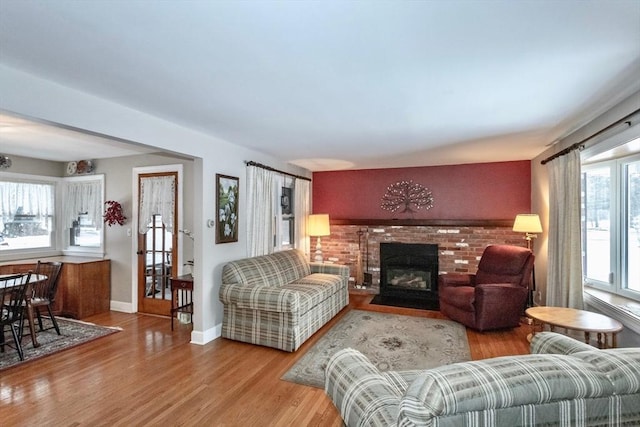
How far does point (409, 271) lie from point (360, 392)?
440 cm

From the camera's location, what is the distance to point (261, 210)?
454 cm

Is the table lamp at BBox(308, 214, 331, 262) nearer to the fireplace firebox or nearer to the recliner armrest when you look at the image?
the fireplace firebox

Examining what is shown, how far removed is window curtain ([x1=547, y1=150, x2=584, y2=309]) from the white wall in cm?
362

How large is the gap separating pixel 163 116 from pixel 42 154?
310 cm

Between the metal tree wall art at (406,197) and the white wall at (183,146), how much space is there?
1957mm

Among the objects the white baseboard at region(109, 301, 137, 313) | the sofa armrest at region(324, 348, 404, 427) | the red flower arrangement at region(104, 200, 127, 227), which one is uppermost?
the red flower arrangement at region(104, 200, 127, 227)

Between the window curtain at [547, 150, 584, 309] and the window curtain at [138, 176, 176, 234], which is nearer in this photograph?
the window curtain at [547, 150, 584, 309]

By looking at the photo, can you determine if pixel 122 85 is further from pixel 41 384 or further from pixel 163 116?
pixel 41 384

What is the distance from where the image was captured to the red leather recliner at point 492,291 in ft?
12.6

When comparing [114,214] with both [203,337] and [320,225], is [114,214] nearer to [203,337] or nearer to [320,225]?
[203,337]

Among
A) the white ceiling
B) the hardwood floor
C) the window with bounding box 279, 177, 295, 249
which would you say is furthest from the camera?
the window with bounding box 279, 177, 295, 249

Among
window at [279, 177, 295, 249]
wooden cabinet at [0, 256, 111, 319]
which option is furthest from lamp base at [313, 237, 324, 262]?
wooden cabinet at [0, 256, 111, 319]

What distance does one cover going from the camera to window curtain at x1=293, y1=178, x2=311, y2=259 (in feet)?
18.5

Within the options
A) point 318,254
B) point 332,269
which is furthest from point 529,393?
point 318,254
